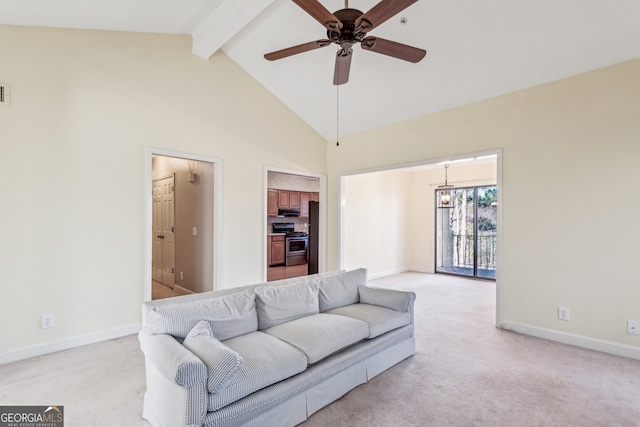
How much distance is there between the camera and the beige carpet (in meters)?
2.01

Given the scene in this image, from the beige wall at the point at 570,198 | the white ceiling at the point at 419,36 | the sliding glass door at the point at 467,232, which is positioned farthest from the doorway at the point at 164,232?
the sliding glass door at the point at 467,232

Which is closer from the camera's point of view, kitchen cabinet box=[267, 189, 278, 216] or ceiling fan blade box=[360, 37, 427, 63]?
ceiling fan blade box=[360, 37, 427, 63]

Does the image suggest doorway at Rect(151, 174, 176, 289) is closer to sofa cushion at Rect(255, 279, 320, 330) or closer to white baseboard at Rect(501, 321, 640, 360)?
sofa cushion at Rect(255, 279, 320, 330)

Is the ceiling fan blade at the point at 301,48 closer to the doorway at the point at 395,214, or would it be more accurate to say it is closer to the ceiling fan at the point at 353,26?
the ceiling fan at the point at 353,26

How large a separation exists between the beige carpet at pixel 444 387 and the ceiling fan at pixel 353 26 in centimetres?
266

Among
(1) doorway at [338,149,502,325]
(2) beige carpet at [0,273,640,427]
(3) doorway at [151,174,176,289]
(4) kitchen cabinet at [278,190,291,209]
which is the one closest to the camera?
(2) beige carpet at [0,273,640,427]

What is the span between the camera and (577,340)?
125 inches

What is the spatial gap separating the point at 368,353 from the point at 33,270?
3199 millimetres

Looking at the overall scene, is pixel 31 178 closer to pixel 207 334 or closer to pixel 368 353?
pixel 207 334

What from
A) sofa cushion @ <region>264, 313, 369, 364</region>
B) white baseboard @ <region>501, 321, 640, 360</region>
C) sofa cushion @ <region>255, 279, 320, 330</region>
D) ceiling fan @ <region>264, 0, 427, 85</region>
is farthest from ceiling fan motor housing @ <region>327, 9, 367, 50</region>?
white baseboard @ <region>501, 321, 640, 360</region>

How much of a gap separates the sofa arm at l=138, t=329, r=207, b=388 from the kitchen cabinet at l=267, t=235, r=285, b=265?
569cm

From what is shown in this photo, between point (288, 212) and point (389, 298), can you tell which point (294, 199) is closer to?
point (288, 212)

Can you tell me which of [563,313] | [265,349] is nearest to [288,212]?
[563,313]

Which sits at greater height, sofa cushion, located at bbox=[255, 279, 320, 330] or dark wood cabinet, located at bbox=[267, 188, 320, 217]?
dark wood cabinet, located at bbox=[267, 188, 320, 217]
